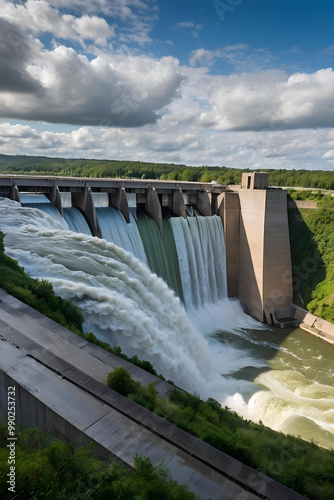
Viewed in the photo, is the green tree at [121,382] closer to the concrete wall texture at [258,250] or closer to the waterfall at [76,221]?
the waterfall at [76,221]

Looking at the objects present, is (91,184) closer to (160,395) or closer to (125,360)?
(125,360)

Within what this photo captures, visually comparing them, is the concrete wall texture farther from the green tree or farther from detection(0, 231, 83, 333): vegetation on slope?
the green tree

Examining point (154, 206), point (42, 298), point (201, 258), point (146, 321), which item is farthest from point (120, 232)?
point (42, 298)

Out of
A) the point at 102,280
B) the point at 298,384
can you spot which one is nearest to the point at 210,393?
the point at 298,384

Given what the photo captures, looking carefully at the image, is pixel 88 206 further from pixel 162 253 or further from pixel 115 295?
pixel 115 295

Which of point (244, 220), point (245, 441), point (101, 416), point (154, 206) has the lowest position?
point (245, 441)

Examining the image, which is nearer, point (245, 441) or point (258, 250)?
point (245, 441)

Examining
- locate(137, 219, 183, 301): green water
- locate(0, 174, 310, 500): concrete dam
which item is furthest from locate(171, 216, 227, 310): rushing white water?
locate(137, 219, 183, 301): green water
